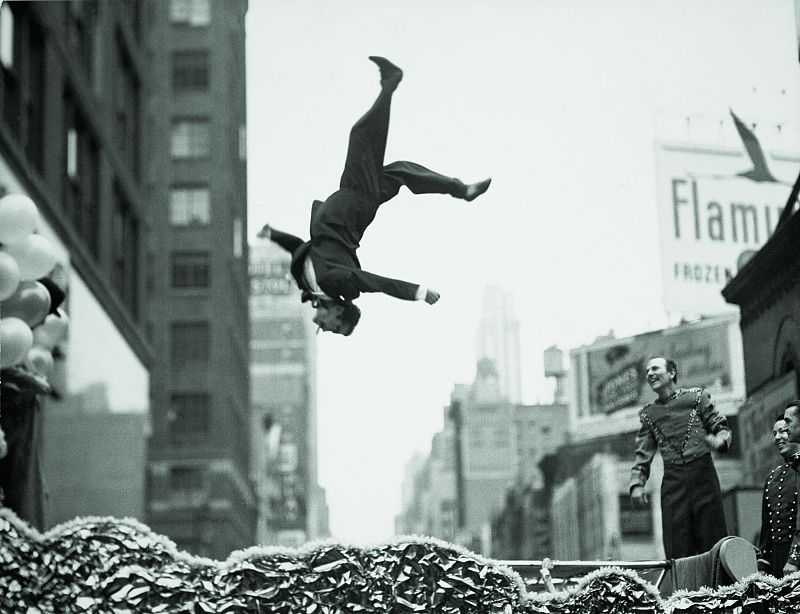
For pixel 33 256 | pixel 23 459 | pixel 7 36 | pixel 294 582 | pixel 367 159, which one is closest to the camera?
pixel 294 582

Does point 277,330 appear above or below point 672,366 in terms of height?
above

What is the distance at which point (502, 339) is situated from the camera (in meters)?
6.62

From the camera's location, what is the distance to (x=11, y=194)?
591 cm

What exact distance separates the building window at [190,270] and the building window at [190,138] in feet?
1.65

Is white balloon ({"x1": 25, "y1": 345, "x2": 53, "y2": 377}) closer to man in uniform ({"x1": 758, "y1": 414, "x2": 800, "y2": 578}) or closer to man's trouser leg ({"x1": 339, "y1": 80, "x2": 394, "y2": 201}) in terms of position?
man's trouser leg ({"x1": 339, "y1": 80, "x2": 394, "y2": 201})

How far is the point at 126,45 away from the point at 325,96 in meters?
1.06

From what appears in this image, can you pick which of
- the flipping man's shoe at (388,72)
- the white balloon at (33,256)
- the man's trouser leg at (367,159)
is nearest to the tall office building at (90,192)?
the white balloon at (33,256)

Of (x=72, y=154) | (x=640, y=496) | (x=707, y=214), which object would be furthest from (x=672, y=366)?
(x=72, y=154)

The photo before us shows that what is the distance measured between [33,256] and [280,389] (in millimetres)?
1388

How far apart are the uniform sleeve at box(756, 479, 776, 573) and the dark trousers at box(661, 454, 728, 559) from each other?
0.16m

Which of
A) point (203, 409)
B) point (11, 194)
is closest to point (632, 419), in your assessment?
point (203, 409)

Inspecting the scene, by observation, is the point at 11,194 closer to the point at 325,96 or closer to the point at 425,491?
the point at 325,96

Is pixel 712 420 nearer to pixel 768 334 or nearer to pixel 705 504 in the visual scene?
pixel 705 504

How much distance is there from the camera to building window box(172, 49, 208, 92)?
6684mm
